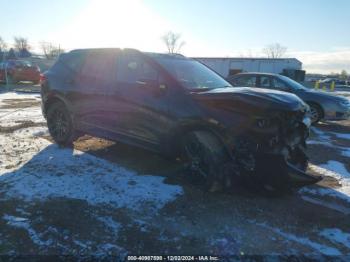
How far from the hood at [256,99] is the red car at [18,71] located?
1901 cm

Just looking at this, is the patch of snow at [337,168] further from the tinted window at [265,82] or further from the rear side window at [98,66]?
the tinted window at [265,82]

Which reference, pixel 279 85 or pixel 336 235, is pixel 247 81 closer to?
pixel 279 85

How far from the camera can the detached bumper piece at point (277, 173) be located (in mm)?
3516

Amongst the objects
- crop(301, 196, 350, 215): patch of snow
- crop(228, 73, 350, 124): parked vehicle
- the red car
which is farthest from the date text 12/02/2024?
the red car

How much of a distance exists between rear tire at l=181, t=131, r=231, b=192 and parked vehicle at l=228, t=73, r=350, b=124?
5.56m

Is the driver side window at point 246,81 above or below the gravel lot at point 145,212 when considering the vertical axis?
above

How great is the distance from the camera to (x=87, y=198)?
3779 millimetres

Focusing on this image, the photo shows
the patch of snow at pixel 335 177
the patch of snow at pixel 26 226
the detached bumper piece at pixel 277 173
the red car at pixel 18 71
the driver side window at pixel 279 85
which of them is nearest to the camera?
the patch of snow at pixel 26 226

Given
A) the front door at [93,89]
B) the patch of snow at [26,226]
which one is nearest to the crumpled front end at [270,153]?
the patch of snow at [26,226]

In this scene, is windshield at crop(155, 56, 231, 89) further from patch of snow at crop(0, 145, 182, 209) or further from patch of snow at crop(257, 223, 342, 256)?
patch of snow at crop(257, 223, 342, 256)

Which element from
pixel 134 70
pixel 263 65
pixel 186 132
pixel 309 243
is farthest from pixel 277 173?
pixel 263 65

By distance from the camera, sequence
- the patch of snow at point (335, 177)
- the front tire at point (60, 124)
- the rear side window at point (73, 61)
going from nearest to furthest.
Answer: the patch of snow at point (335, 177)
the rear side window at point (73, 61)
the front tire at point (60, 124)

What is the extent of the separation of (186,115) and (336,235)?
213cm

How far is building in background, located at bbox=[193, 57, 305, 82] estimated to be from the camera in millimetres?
36759
